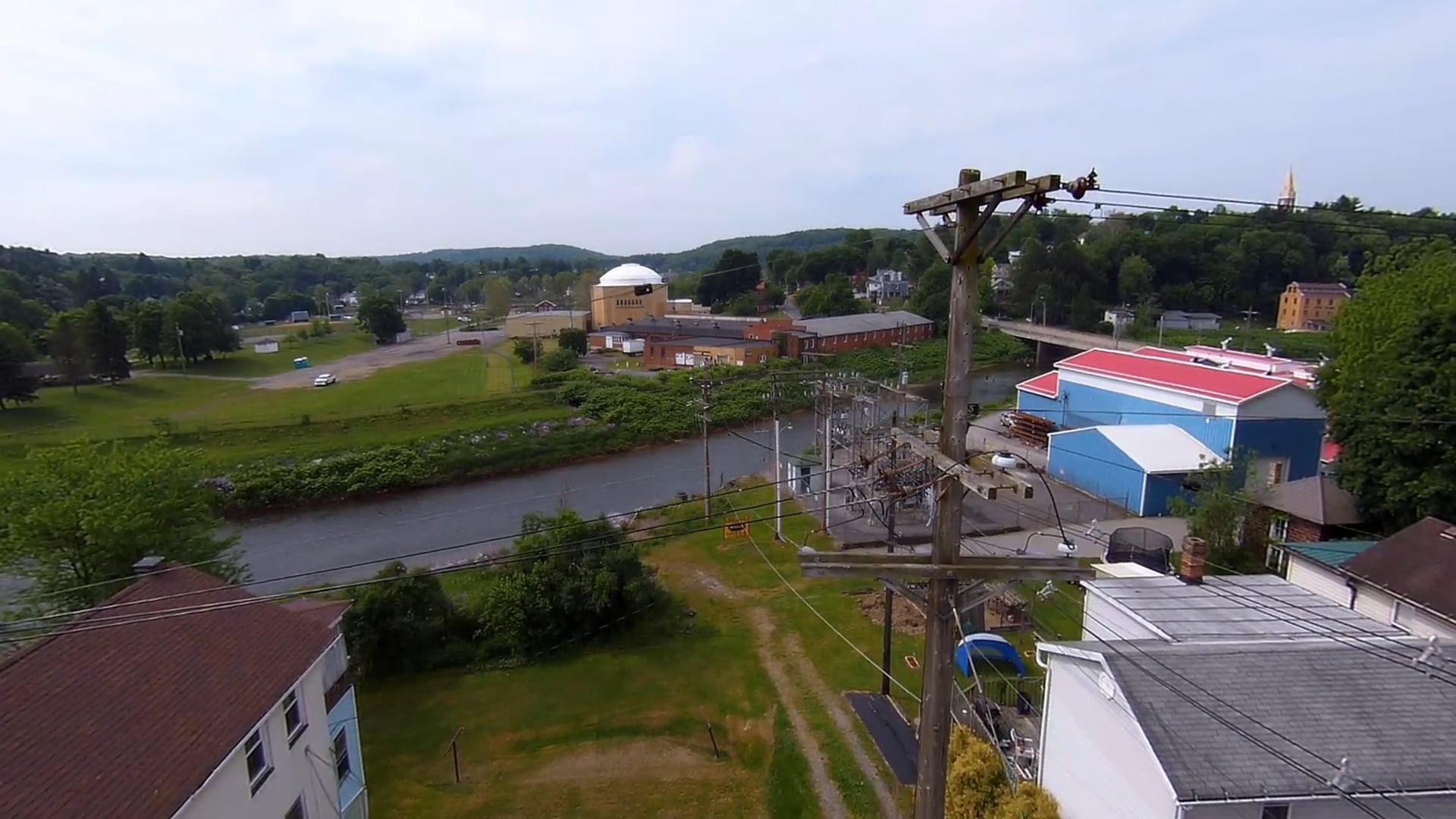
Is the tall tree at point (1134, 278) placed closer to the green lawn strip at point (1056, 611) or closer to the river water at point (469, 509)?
the river water at point (469, 509)

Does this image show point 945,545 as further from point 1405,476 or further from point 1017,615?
point 1405,476

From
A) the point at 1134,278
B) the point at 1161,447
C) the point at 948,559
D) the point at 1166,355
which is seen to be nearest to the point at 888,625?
the point at 948,559

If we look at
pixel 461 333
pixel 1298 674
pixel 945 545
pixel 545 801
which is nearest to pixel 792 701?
pixel 545 801

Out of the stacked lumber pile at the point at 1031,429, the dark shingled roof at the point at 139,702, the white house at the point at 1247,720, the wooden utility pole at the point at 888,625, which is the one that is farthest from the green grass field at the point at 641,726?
the stacked lumber pile at the point at 1031,429

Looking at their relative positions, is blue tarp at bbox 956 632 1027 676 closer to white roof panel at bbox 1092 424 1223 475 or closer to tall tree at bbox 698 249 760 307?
white roof panel at bbox 1092 424 1223 475

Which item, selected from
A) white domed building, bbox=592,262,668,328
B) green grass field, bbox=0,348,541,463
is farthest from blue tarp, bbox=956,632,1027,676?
white domed building, bbox=592,262,668,328
